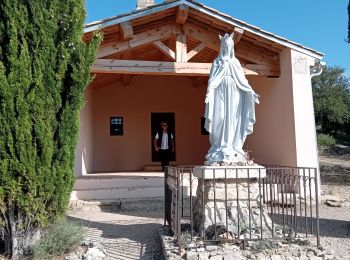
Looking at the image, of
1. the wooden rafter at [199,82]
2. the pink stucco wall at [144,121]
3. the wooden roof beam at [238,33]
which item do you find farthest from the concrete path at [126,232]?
the wooden rafter at [199,82]

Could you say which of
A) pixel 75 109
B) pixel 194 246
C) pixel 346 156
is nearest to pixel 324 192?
pixel 194 246

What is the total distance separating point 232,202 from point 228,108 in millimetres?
1368

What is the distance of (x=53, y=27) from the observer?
17.0ft

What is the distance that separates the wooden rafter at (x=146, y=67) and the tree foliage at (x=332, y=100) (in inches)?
707

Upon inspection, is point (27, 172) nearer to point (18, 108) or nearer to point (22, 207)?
point (22, 207)

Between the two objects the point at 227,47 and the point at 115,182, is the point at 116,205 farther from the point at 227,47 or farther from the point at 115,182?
the point at 227,47

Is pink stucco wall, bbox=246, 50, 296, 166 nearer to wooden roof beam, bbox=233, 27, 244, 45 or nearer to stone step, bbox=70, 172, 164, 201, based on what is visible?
wooden roof beam, bbox=233, 27, 244, 45

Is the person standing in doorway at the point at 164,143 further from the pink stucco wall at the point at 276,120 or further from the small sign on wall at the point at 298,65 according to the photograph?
the small sign on wall at the point at 298,65

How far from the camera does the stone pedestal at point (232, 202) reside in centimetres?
496

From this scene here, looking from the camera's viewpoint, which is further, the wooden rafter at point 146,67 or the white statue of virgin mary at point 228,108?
the wooden rafter at point 146,67

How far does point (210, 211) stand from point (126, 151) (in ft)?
28.7

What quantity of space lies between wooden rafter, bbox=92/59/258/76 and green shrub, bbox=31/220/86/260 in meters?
4.23

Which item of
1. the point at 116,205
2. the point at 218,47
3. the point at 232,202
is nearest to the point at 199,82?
the point at 218,47

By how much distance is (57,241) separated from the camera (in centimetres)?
500
